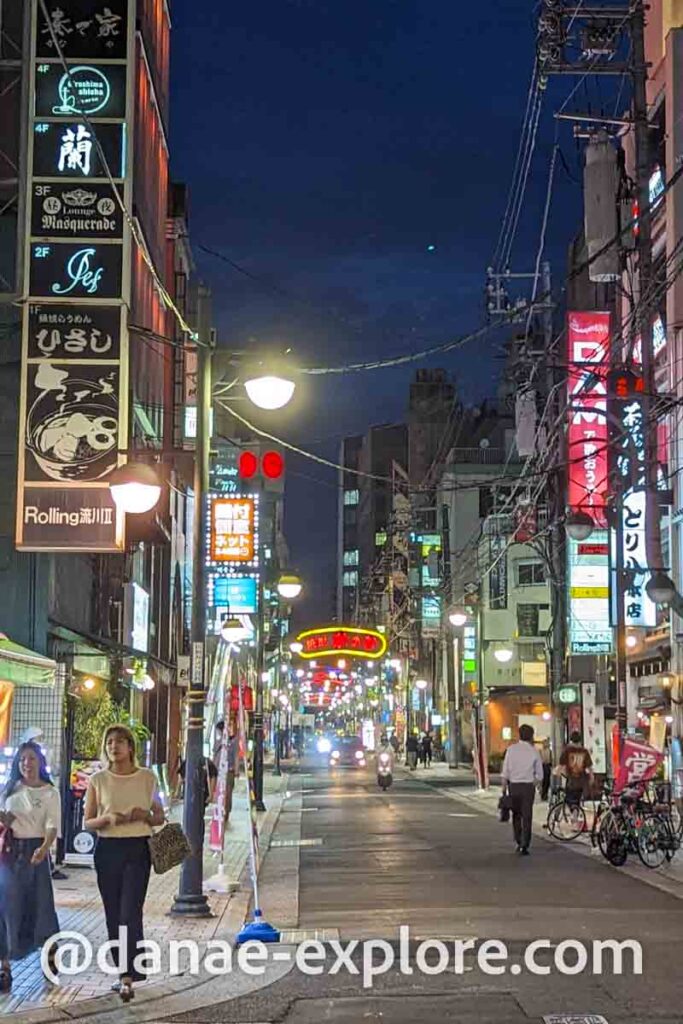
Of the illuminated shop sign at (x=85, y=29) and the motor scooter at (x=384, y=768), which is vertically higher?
the illuminated shop sign at (x=85, y=29)

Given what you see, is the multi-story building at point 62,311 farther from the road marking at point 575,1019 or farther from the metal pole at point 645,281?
Result: the road marking at point 575,1019

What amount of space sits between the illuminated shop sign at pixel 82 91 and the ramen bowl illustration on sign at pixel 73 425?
407 cm

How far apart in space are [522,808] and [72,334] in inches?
→ 406

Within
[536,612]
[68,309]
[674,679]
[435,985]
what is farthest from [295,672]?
[435,985]

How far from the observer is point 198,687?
15.8 meters

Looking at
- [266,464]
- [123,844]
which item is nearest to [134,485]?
[123,844]

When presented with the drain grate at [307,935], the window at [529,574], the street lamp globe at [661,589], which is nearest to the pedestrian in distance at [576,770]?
the street lamp globe at [661,589]

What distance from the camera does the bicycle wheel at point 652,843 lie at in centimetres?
2044

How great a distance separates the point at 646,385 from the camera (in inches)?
987

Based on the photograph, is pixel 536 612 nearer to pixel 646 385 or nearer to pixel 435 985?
pixel 646 385

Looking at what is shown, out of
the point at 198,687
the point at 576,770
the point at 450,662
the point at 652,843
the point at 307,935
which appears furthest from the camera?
the point at 450,662

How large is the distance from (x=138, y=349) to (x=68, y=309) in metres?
8.29

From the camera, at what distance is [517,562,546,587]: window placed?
67062 millimetres

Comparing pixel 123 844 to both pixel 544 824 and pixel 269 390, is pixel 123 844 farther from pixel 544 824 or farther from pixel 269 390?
pixel 544 824
